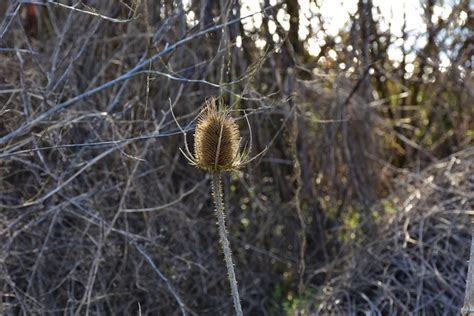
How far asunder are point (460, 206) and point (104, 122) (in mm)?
1982

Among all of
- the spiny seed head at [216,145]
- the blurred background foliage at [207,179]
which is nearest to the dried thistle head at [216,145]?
the spiny seed head at [216,145]

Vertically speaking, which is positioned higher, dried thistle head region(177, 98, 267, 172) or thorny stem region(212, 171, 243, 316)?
dried thistle head region(177, 98, 267, 172)

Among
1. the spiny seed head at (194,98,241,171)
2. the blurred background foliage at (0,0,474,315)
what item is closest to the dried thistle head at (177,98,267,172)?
the spiny seed head at (194,98,241,171)

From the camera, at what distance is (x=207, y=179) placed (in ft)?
16.9

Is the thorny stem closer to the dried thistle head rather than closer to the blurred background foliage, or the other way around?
the dried thistle head

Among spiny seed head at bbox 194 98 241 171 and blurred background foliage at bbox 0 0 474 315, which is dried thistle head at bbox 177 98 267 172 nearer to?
spiny seed head at bbox 194 98 241 171

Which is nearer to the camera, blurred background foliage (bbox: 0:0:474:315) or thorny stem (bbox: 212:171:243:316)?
thorny stem (bbox: 212:171:243:316)

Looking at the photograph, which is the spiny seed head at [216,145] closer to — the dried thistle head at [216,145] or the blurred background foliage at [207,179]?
the dried thistle head at [216,145]

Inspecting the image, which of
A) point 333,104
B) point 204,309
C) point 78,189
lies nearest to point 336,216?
point 333,104

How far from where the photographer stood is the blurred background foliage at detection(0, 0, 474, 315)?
14.1ft

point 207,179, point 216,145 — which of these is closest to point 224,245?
point 216,145

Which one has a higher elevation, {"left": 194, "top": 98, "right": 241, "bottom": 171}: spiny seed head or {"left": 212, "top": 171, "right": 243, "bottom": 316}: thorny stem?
{"left": 194, "top": 98, "right": 241, "bottom": 171}: spiny seed head

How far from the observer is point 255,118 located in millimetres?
5211

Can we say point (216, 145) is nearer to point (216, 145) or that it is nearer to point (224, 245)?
point (216, 145)
